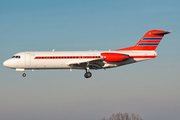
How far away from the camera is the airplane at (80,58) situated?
1663 inches

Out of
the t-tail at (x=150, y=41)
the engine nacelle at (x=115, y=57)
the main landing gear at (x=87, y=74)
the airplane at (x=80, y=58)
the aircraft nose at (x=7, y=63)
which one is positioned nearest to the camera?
the engine nacelle at (x=115, y=57)

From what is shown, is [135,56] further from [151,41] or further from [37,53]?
[37,53]

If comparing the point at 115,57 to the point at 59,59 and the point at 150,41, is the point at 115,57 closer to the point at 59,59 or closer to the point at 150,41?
the point at 150,41

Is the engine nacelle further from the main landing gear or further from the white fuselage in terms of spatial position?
the main landing gear

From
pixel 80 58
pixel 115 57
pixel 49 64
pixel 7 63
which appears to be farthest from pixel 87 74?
pixel 7 63

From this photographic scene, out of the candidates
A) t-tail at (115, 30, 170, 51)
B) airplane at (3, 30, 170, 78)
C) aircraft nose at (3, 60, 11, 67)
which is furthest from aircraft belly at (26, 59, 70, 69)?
t-tail at (115, 30, 170, 51)

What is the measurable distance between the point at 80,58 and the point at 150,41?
39.3 ft

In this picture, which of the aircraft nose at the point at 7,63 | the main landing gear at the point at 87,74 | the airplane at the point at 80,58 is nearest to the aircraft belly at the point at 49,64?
the airplane at the point at 80,58

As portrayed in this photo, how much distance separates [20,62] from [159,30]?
23.1 metres

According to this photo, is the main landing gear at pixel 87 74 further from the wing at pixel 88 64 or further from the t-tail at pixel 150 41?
the t-tail at pixel 150 41

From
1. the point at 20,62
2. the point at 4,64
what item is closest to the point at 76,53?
the point at 20,62

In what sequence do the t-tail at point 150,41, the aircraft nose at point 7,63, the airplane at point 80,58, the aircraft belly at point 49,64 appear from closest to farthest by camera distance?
the airplane at point 80,58 < the aircraft belly at point 49,64 < the aircraft nose at point 7,63 < the t-tail at point 150,41

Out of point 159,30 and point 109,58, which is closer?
point 109,58

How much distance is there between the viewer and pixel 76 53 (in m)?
43.1
